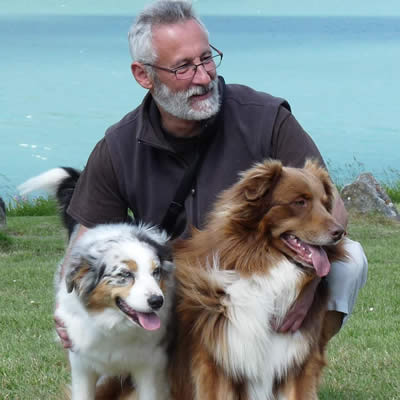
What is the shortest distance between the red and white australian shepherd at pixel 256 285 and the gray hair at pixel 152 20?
3.48 ft

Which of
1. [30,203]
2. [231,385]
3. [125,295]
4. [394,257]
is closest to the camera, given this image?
[125,295]

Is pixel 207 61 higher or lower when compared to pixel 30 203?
higher

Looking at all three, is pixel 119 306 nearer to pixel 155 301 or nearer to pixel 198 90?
pixel 155 301

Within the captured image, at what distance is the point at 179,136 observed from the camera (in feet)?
14.2

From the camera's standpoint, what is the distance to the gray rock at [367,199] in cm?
1145

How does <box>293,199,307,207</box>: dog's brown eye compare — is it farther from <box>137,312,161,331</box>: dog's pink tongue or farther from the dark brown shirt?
<box>137,312,161,331</box>: dog's pink tongue

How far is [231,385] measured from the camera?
3.74 m

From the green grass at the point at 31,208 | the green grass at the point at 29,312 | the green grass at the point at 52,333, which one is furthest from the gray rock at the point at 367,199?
the green grass at the point at 31,208

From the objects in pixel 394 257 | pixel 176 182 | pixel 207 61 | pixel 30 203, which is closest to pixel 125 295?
pixel 176 182

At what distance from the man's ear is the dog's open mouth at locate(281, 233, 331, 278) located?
133 centimetres

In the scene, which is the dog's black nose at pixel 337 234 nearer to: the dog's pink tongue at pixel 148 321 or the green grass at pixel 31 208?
the dog's pink tongue at pixel 148 321

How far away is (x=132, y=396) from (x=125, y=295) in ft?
2.53

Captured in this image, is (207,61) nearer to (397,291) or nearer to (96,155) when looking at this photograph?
(96,155)

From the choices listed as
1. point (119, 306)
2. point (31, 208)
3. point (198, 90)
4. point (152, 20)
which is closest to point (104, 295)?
point (119, 306)
